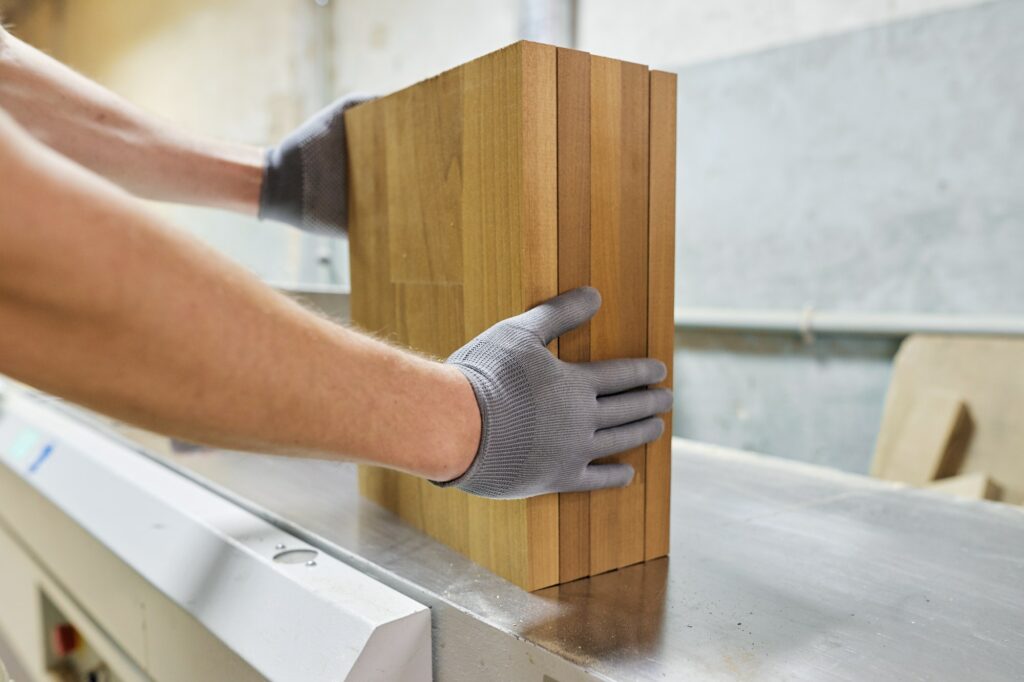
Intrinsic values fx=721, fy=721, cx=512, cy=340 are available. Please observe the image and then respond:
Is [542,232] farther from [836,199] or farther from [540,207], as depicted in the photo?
[836,199]

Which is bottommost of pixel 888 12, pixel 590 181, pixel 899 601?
pixel 899 601

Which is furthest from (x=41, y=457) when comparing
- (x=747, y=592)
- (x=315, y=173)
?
(x=747, y=592)

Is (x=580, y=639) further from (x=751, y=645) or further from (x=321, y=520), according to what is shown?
(x=321, y=520)

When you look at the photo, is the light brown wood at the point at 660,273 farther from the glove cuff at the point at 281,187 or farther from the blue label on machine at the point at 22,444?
the blue label on machine at the point at 22,444

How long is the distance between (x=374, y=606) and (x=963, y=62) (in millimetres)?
2121

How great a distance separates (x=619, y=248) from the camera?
27.4 inches

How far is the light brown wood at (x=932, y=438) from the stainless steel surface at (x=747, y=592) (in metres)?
1.14

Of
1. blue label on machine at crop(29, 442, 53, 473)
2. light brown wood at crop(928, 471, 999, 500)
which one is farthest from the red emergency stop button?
light brown wood at crop(928, 471, 999, 500)

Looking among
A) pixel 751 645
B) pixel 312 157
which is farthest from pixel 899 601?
pixel 312 157

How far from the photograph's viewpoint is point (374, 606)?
1.98 feet

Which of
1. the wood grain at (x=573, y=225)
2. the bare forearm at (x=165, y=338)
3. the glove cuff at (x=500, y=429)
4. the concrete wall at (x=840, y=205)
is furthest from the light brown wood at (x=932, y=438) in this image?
the bare forearm at (x=165, y=338)

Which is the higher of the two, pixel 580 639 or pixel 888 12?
pixel 888 12

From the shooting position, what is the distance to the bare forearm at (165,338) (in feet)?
1.22

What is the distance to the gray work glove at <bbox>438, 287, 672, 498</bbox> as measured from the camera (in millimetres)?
584
